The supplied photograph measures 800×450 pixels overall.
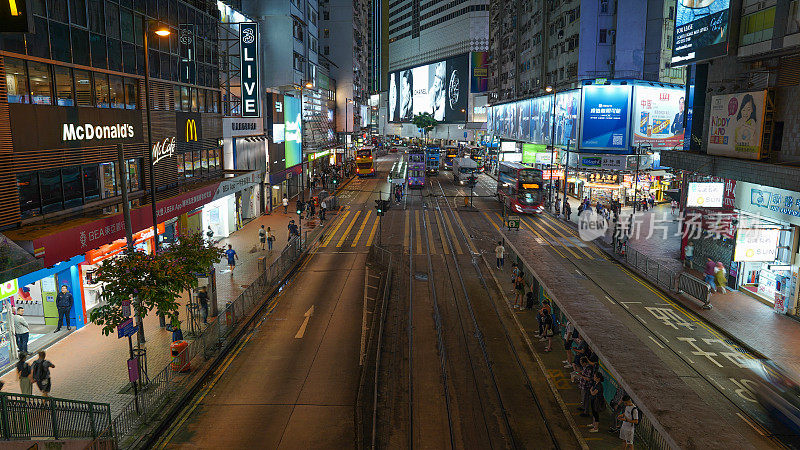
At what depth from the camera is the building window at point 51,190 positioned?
60.3ft

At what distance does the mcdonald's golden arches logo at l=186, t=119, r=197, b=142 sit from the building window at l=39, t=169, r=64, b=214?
10.9 metres

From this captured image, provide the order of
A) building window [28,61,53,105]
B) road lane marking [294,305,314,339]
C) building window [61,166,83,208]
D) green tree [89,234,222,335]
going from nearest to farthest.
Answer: green tree [89,234,222,335]
building window [28,61,53,105]
building window [61,166,83,208]
road lane marking [294,305,314,339]

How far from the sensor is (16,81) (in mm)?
16922

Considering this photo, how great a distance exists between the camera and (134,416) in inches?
541

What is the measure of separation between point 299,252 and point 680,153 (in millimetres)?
22582

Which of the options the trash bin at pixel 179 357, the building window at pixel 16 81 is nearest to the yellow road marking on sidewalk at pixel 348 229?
the trash bin at pixel 179 357

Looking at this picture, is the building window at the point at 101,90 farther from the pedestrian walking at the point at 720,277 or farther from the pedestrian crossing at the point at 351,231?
the pedestrian walking at the point at 720,277

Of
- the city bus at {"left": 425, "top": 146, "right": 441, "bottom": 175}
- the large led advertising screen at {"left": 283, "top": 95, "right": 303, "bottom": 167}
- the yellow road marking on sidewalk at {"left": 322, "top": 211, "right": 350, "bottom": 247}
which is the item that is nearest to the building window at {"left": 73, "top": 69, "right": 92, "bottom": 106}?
the yellow road marking on sidewalk at {"left": 322, "top": 211, "right": 350, "bottom": 247}

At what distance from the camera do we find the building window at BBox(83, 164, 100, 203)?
20688 millimetres

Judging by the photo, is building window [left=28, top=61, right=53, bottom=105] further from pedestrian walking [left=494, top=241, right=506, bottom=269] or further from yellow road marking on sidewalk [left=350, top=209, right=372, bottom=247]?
pedestrian walking [left=494, top=241, right=506, bottom=269]

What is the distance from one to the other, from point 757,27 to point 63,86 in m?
28.6

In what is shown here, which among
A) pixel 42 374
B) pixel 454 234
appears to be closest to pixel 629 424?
pixel 42 374

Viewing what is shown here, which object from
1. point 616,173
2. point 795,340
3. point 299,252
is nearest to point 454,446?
point 795,340

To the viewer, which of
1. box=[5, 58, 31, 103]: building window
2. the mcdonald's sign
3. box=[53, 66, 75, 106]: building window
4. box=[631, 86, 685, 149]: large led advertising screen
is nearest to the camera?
box=[5, 58, 31, 103]: building window
